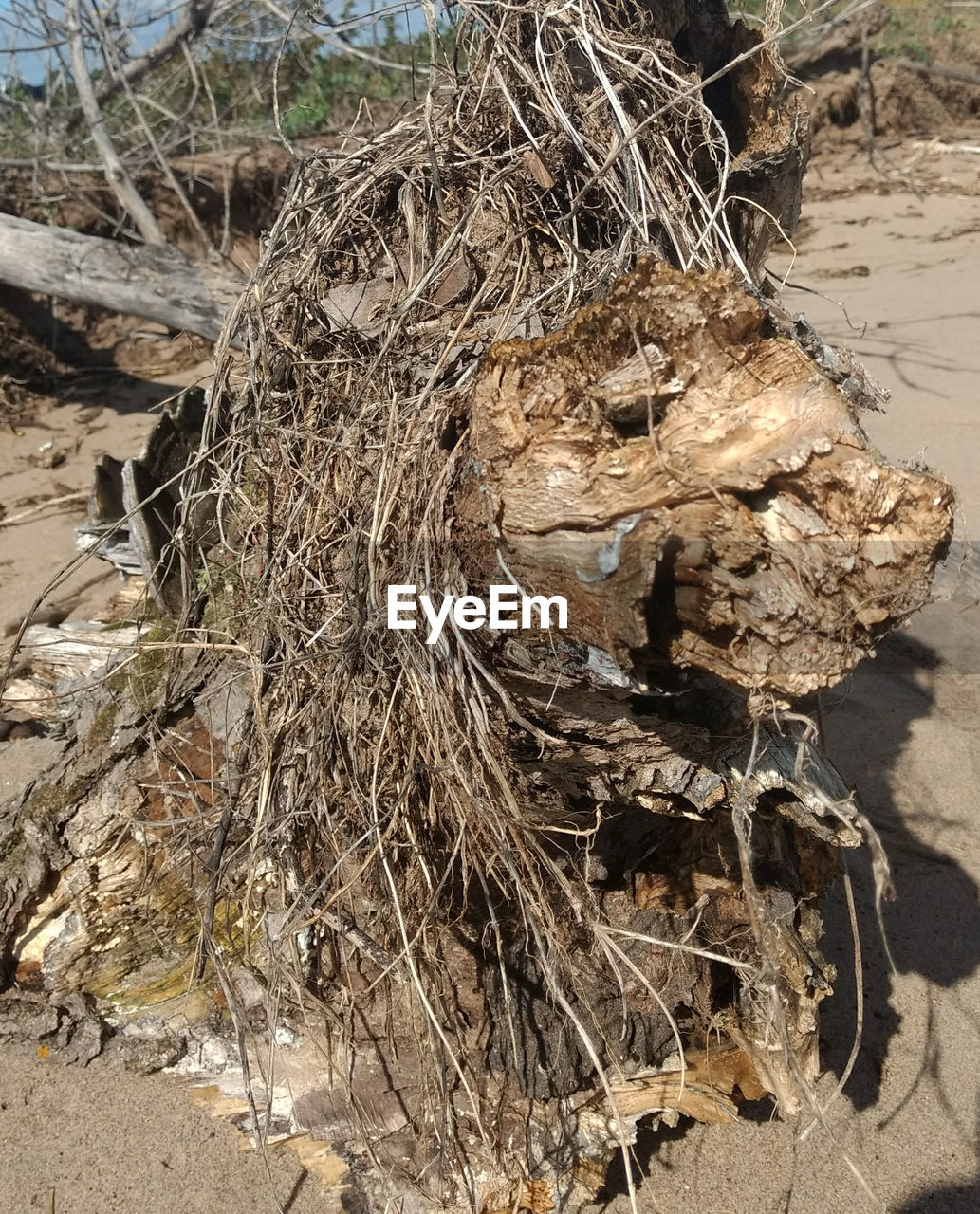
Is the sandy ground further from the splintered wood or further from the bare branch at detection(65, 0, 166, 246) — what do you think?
the bare branch at detection(65, 0, 166, 246)

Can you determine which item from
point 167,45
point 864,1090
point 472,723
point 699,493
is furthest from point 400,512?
point 167,45

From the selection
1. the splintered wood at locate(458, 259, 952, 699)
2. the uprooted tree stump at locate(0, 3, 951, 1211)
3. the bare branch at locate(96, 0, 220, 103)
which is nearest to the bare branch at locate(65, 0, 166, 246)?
the bare branch at locate(96, 0, 220, 103)

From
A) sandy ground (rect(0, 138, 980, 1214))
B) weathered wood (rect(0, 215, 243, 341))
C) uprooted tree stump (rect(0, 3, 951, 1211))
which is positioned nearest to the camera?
uprooted tree stump (rect(0, 3, 951, 1211))

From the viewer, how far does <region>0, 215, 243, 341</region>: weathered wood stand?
15.6 ft

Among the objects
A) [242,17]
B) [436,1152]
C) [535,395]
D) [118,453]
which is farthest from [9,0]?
[436,1152]

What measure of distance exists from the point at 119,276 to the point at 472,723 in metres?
4.30

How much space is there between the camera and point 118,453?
5328 millimetres

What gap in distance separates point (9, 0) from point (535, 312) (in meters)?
5.73

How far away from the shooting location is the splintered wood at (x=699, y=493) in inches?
44.6

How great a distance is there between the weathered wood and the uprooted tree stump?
3008 mm

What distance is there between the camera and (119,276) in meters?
4.84

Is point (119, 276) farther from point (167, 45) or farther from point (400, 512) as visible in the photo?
point (400, 512)

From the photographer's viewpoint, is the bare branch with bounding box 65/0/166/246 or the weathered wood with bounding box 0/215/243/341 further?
the bare branch with bounding box 65/0/166/246

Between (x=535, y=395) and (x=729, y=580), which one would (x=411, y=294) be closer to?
(x=535, y=395)
